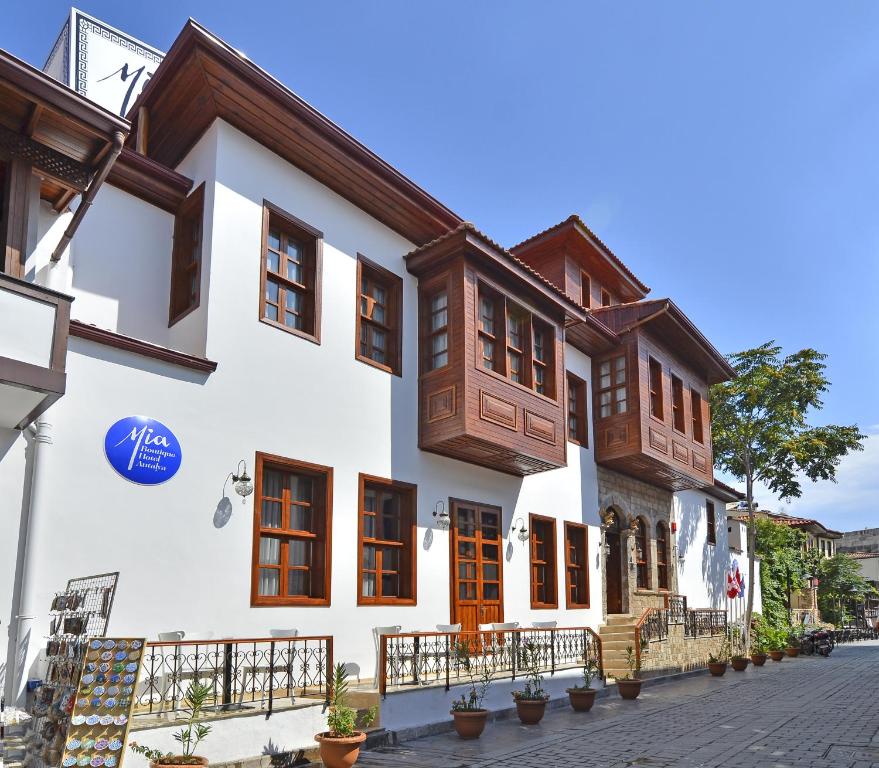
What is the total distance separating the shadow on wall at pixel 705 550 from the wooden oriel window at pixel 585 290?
6.14m

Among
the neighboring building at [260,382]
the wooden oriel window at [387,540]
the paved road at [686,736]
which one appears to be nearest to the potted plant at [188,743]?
the neighboring building at [260,382]

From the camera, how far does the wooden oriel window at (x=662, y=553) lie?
2038cm

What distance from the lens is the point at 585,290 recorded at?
68.0 feet

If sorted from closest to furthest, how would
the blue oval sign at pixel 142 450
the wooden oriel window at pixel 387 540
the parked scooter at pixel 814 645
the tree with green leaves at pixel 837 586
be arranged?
the blue oval sign at pixel 142 450 < the wooden oriel window at pixel 387 540 < the parked scooter at pixel 814 645 < the tree with green leaves at pixel 837 586

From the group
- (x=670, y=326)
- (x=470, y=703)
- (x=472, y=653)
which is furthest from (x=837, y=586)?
(x=470, y=703)

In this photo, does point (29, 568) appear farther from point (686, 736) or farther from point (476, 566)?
point (686, 736)

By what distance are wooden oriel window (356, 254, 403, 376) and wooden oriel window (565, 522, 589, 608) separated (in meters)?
5.90

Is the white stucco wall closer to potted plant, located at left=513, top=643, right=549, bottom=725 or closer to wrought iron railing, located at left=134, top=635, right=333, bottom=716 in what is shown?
wrought iron railing, located at left=134, top=635, right=333, bottom=716

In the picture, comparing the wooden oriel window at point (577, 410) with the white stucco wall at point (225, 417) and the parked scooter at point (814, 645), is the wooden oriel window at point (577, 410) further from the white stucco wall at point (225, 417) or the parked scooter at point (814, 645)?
the parked scooter at point (814, 645)

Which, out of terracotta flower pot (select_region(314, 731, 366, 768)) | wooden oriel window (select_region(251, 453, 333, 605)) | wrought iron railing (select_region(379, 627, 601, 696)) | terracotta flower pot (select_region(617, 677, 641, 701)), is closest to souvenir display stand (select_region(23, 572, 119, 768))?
terracotta flower pot (select_region(314, 731, 366, 768))

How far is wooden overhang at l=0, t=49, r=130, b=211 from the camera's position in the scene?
7.60 meters

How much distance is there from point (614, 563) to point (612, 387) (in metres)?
4.10

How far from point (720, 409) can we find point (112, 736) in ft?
73.2

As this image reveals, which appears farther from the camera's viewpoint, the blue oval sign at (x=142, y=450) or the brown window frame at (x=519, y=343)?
the brown window frame at (x=519, y=343)
